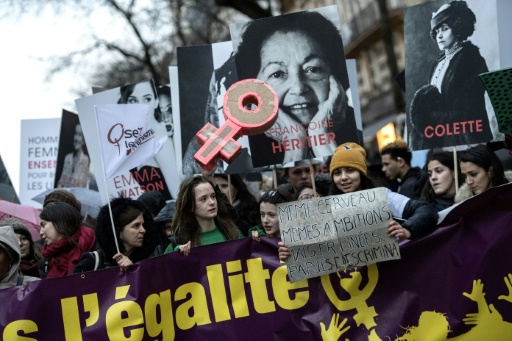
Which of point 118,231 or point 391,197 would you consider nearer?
point 391,197

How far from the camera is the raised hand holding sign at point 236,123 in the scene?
4.69m

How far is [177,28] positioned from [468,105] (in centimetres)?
1938

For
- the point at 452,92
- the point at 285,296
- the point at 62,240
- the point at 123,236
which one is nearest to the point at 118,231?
the point at 123,236

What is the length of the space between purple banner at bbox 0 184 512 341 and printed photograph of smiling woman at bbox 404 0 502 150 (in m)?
1.42

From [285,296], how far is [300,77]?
201cm

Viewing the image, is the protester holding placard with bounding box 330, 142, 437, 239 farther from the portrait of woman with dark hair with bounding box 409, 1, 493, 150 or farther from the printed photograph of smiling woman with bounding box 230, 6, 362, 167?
the portrait of woman with dark hair with bounding box 409, 1, 493, 150

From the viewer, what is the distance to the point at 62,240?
546 cm

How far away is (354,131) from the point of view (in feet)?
19.2

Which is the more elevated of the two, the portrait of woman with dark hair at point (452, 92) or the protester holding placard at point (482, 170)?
the portrait of woman with dark hair at point (452, 92)

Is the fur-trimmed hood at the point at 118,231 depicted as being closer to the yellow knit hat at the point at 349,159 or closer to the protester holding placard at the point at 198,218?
the protester holding placard at the point at 198,218

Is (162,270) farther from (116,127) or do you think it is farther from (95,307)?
(116,127)

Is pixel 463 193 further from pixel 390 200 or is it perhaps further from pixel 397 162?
pixel 397 162

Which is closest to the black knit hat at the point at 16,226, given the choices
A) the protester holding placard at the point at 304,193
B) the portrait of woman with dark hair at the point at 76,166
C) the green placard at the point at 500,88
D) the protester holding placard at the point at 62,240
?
the protester holding placard at the point at 62,240

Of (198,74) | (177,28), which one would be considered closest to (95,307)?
(198,74)
